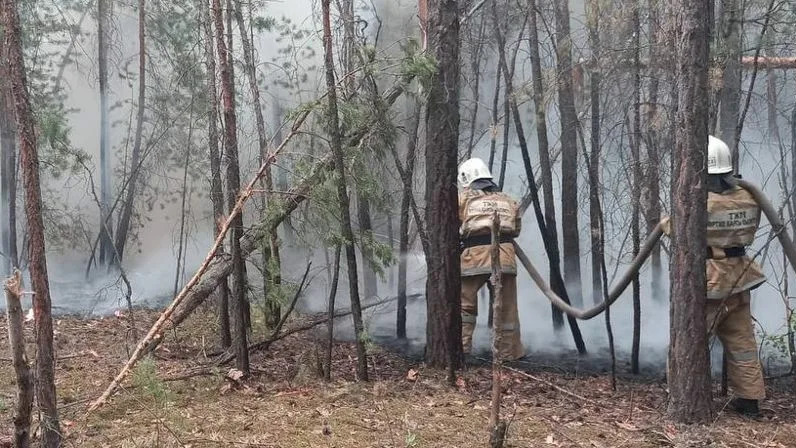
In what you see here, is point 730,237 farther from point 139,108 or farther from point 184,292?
point 139,108

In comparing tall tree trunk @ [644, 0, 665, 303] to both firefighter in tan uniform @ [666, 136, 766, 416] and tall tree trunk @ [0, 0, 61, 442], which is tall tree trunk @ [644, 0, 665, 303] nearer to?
firefighter in tan uniform @ [666, 136, 766, 416]

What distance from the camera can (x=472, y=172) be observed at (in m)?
7.07

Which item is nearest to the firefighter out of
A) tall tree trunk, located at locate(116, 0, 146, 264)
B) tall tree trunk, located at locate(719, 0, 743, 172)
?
tall tree trunk, located at locate(719, 0, 743, 172)

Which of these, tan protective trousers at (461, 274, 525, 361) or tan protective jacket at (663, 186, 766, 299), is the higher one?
tan protective jacket at (663, 186, 766, 299)

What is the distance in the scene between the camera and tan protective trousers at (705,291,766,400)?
545cm

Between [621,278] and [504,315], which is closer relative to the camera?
[621,278]

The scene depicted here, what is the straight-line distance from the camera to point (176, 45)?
38.3 ft

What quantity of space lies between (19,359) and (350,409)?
86.2 inches

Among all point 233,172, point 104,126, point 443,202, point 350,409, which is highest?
point 104,126

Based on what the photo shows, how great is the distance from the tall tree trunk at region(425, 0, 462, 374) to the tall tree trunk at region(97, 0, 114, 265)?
8408 mm

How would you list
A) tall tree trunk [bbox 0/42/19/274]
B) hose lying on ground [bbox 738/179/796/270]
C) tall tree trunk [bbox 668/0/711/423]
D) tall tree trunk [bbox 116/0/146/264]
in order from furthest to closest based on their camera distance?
1. tall tree trunk [bbox 116/0/146/264]
2. tall tree trunk [bbox 0/42/19/274]
3. hose lying on ground [bbox 738/179/796/270]
4. tall tree trunk [bbox 668/0/711/423]

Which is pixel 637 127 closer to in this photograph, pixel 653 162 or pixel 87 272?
pixel 653 162

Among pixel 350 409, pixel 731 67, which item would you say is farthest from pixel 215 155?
pixel 731 67

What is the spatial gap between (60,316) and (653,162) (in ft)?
25.3
